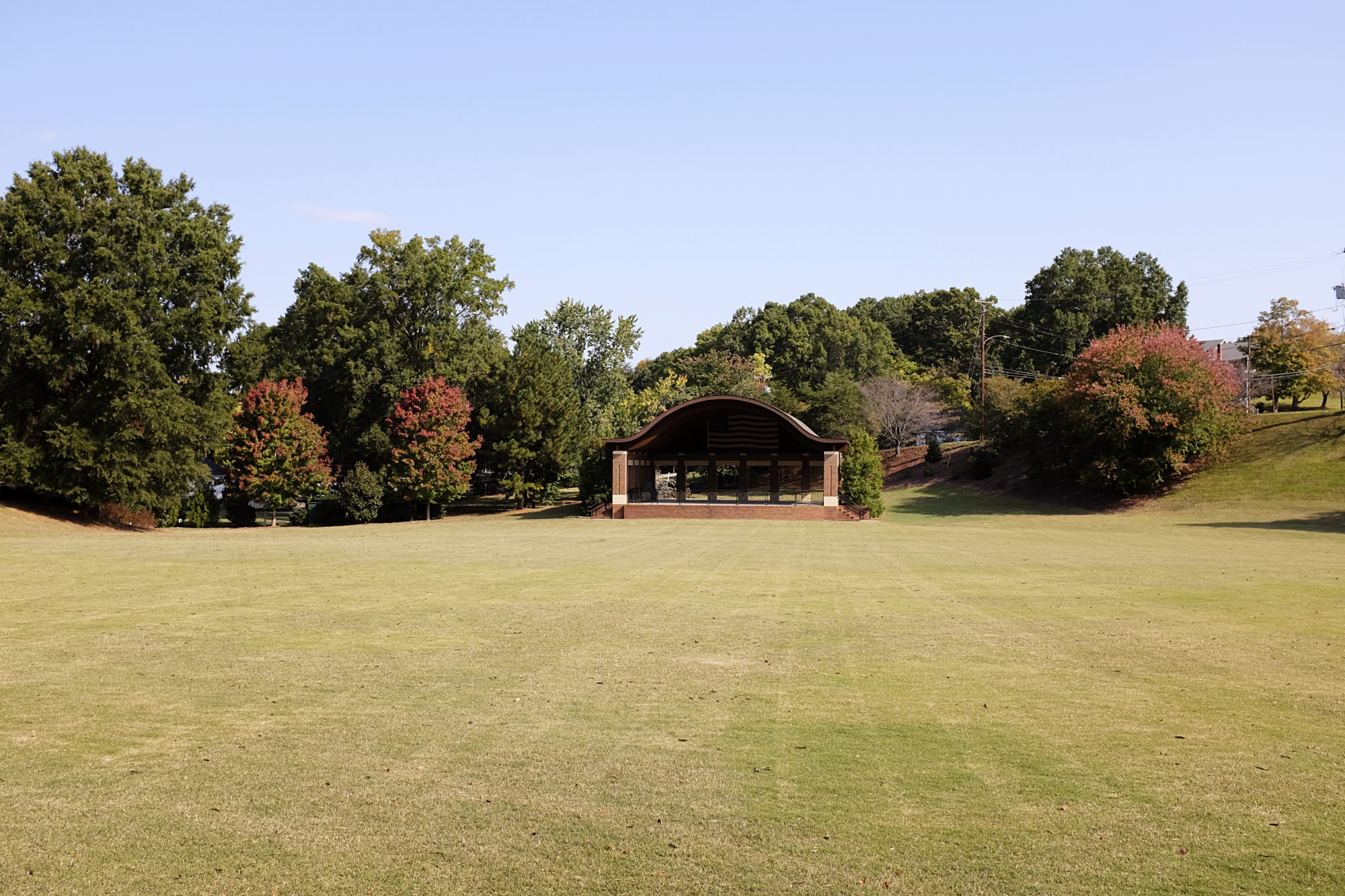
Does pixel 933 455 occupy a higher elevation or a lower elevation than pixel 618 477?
higher

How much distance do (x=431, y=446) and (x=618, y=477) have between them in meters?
8.92

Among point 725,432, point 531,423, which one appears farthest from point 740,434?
point 531,423

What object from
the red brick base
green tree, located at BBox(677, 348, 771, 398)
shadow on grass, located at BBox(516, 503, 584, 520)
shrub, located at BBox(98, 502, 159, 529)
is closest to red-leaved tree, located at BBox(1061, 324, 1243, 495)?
the red brick base

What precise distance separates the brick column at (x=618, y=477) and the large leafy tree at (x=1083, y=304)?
49.2 metres

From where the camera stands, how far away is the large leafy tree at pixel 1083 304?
8131 cm

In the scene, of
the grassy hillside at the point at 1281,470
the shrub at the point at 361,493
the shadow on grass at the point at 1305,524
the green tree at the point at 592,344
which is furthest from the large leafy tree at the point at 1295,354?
the shrub at the point at 361,493

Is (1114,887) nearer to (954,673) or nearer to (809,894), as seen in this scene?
(809,894)

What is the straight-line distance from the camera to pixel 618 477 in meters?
46.5

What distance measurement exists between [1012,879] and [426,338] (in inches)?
1986

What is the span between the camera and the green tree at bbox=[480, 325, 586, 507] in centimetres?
5059

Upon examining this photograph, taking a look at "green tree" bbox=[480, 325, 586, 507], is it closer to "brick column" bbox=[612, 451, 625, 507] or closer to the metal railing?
the metal railing

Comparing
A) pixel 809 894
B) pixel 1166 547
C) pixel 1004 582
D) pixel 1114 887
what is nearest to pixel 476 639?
pixel 809 894

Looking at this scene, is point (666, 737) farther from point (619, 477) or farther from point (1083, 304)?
point (1083, 304)

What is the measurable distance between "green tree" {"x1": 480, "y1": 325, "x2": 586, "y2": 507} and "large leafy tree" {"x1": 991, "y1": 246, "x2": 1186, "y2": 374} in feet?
156
